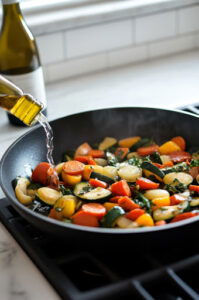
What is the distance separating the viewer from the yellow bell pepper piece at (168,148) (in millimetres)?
1238

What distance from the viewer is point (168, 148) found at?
48.8 inches

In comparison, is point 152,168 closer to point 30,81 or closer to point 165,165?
point 165,165

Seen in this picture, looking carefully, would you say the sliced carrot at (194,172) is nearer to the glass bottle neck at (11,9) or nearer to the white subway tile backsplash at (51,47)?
the glass bottle neck at (11,9)

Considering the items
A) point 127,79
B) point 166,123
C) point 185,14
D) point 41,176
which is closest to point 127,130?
point 166,123

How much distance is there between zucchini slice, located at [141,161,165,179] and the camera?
1.09 metres

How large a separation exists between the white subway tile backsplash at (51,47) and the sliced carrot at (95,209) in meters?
0.88

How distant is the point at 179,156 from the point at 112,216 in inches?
14.2

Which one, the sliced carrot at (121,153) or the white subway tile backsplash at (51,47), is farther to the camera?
the white subway tile backsplash at (51,47)

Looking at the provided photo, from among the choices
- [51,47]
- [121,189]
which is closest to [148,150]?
[121,189]

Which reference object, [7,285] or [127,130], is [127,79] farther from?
[7,285]

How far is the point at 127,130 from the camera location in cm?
133

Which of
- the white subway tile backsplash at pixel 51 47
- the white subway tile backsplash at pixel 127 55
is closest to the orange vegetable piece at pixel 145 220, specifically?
the white subway tile backsplash at pixel 51 47

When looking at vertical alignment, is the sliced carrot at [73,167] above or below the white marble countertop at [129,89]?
above

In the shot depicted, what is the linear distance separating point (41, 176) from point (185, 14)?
1.13 meters
